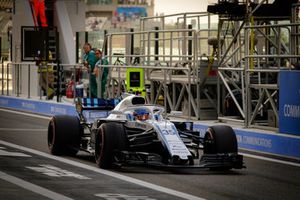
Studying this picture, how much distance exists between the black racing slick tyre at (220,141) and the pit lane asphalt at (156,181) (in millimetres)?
357

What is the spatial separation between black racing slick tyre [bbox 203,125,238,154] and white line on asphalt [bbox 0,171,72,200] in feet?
10.9

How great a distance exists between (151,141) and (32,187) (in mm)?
2897

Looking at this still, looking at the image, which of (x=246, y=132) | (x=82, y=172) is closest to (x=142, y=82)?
(x=246, y=132)

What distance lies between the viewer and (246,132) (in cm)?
2117

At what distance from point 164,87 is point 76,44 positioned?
12.6 metres

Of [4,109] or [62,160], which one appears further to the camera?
[4,109]

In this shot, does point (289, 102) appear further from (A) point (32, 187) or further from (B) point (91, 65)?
(B) point (91, 65)

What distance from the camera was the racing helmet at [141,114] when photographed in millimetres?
16875

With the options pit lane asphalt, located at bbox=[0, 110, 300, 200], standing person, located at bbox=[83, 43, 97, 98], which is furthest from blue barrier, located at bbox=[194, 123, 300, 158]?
standing person, located at bbox=[83, 43, 97, 98]

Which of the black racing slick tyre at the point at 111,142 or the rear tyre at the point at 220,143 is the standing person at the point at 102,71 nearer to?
the rear tyre at the point at 220,143

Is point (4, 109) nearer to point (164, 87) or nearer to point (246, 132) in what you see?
point (164, 87)

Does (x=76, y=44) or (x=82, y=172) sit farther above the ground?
(x=76, y=44)

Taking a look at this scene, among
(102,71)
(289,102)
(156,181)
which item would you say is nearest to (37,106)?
(102,71)

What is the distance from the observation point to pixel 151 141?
16.3m
